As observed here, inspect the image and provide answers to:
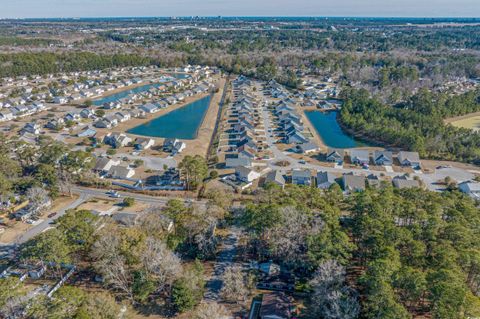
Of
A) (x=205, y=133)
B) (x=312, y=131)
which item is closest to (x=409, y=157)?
(x=312, y=131)

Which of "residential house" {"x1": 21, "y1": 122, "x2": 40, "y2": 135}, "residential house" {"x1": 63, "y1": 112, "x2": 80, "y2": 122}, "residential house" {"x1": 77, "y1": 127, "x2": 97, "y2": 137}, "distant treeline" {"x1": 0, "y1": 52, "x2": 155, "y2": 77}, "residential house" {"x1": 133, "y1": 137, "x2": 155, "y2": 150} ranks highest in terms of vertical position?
"distant treeline" {"x1": 0, "y1": 52, "x2": 155, "y2": 77}

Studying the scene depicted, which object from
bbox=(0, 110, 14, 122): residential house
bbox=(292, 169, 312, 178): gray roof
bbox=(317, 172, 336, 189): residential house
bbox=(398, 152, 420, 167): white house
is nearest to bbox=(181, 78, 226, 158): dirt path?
bbox=(292, 169, 312, 178): gray roof

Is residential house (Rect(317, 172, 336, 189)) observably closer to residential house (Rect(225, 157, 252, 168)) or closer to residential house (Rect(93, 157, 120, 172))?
residential house (Rect(225, 157, 252, 168))

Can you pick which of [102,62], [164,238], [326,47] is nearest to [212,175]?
[164,238]

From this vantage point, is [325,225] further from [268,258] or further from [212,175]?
[212,175]

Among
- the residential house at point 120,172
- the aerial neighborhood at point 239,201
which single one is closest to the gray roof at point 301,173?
the aerial neighborhood at point 239,201
